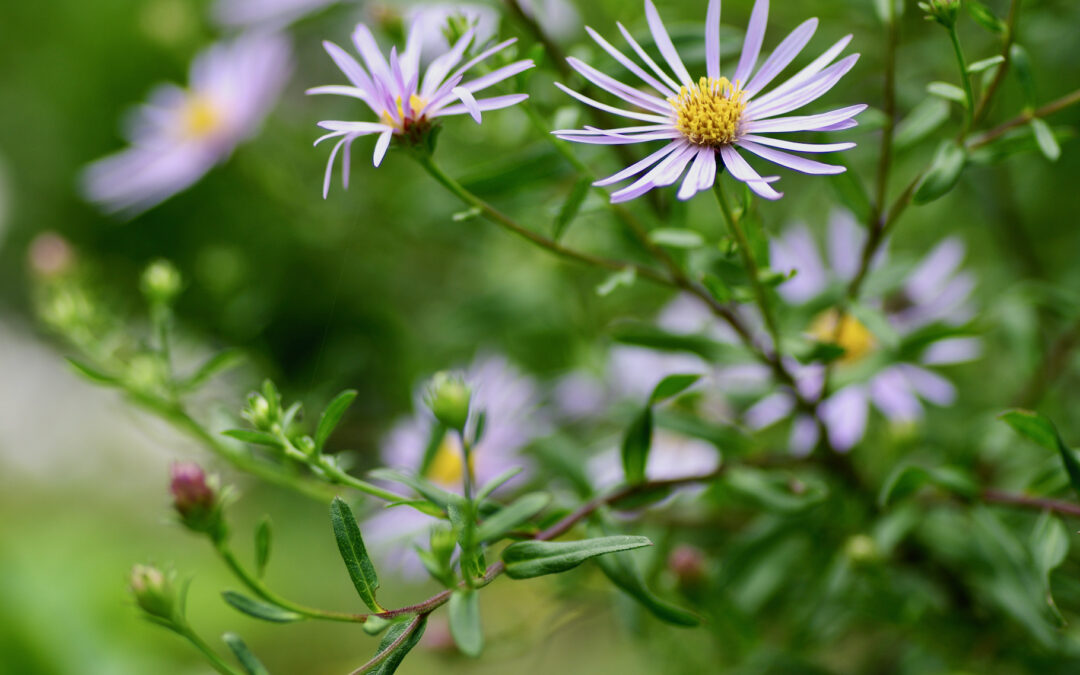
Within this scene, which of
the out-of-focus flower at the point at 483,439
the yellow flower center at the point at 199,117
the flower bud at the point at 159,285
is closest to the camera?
the flower bud at the point at 159,285

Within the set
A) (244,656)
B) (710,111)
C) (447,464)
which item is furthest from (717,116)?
(447,464)

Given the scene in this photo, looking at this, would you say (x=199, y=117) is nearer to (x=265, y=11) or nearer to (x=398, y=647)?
(x=265, y=11)

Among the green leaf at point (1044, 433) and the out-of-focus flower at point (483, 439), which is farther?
the out-of-focus flower at point (483, 439)

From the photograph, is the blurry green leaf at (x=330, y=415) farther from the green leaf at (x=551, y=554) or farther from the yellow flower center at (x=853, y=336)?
the yellow flower center at (x=853, y=336)

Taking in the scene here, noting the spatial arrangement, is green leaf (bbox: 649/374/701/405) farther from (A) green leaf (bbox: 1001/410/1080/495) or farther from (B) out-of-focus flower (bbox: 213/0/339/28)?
(B) out-of-focus flower (bbox: 213/0/339/28)

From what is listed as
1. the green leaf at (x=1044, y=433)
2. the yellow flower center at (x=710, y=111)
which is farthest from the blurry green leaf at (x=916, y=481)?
the yellow flower center at (x=710, y=111)
